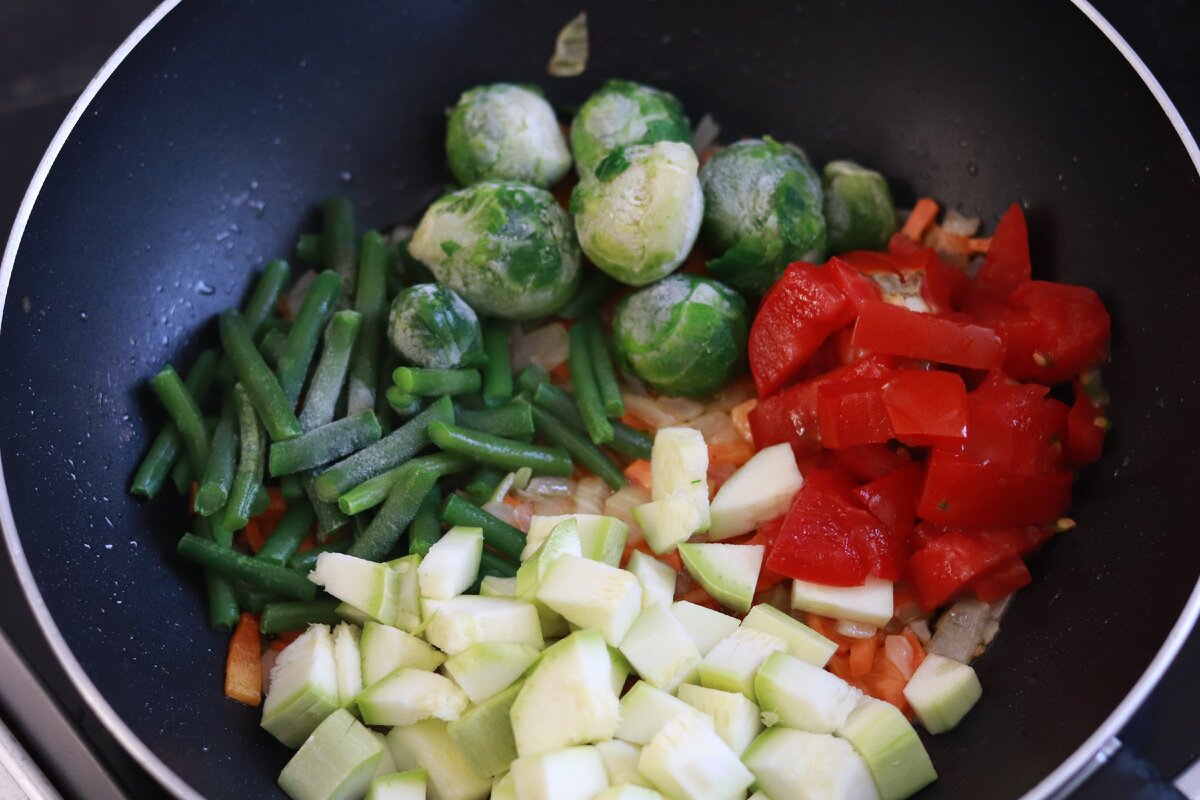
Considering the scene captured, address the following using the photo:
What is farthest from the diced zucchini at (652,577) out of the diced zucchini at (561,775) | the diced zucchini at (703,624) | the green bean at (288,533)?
the green bean at (288,533)

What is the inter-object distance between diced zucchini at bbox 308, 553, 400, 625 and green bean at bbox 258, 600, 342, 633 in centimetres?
9

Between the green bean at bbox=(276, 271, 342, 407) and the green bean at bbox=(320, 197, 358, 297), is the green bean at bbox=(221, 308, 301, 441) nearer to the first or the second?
the green bean at bbox=(276, 271, 342, 407)

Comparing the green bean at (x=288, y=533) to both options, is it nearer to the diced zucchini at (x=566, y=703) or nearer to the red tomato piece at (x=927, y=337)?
the diced zucchini at (x=566, y=703)

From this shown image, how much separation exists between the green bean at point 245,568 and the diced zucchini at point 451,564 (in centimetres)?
32

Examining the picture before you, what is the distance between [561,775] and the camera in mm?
1846

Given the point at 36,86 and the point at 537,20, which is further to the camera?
the point at 537,20

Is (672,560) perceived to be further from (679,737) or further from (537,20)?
(537,20)

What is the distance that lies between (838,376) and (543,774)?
120cm

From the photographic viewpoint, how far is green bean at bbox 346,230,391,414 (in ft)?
8.50

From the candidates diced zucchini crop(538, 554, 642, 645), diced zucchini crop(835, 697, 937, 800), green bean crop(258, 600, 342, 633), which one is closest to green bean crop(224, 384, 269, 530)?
green bean crop(258, 600, 342, 633)

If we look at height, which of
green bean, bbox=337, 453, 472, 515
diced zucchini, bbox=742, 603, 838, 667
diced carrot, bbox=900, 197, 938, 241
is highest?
diced carrot, bbox=900, 197, 938, 241

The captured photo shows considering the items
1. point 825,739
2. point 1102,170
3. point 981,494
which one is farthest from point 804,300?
point 825,739

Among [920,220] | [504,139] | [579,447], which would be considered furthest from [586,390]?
[920,220]

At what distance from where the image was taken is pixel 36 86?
8.38ft
